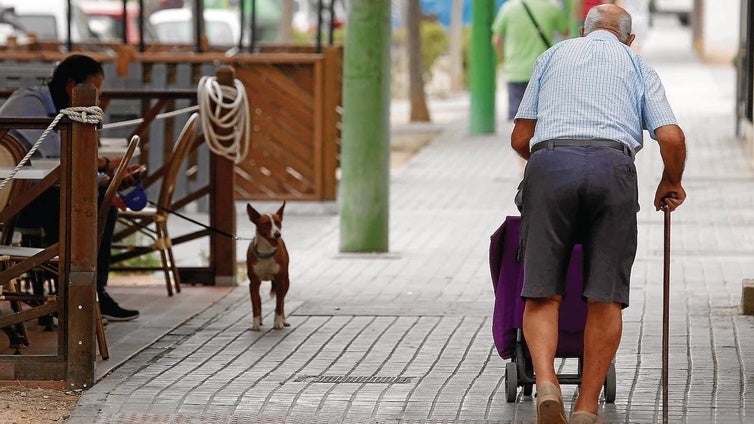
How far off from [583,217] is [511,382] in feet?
2.85

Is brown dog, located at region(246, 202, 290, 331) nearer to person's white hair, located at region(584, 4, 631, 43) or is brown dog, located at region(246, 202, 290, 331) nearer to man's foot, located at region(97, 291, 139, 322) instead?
man's foot, located at region(97, 291, 139, 322)

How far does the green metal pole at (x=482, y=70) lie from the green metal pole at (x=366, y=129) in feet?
32.3

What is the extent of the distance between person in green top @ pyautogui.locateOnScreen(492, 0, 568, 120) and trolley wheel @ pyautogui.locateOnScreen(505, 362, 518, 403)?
9.57 m

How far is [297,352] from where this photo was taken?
815 centimetres

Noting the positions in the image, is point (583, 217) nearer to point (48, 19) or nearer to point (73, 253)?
point (73, 253)

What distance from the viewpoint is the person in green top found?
16391 millimetres

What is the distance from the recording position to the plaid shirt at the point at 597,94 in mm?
6309

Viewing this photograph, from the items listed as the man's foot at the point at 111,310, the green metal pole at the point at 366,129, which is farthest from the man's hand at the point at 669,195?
the green metal pole at the point at 366,129

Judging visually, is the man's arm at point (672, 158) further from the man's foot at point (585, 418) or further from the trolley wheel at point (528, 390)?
the trolley wheel at point (528, 390)

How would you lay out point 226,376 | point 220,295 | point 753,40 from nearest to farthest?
point 226,376 < point 220,295 < point 753,40

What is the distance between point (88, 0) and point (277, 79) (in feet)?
75.5

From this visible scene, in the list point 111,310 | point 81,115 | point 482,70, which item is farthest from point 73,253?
point 482,70

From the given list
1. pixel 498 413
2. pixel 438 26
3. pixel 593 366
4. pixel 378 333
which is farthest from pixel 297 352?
pixel 438 26

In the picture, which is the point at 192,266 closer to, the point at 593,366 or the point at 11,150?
the point at 11,150
